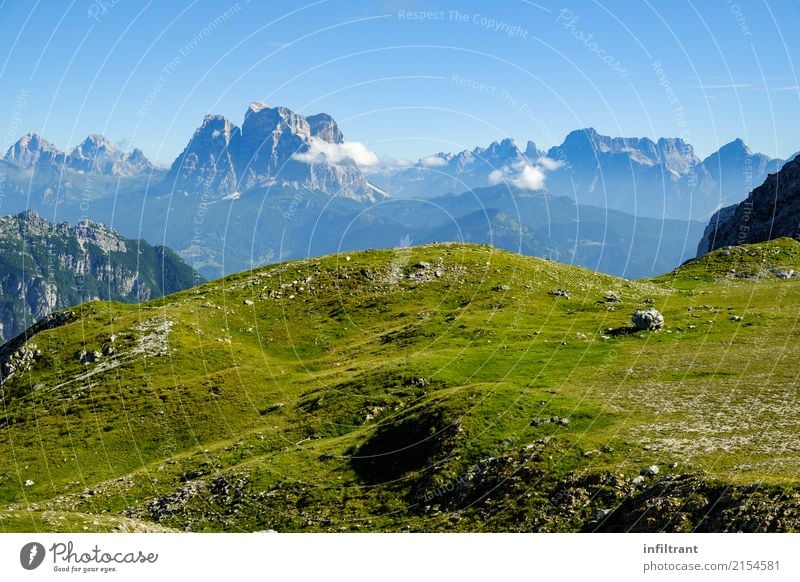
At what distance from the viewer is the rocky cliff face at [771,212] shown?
168 m

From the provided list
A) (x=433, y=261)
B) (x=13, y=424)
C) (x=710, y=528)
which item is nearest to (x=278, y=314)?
(x=433, y=261)

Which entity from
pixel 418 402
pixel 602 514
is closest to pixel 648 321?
pixel 418 402

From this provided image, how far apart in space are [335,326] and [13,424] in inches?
1844

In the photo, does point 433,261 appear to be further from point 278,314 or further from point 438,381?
point 438,381
